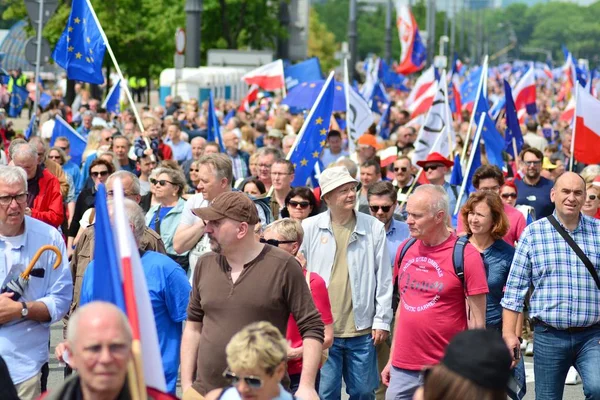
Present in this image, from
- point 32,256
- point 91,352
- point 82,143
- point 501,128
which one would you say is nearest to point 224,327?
point 32,256

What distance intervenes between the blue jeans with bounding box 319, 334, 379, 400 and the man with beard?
4.65m

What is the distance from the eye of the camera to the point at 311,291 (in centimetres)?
650

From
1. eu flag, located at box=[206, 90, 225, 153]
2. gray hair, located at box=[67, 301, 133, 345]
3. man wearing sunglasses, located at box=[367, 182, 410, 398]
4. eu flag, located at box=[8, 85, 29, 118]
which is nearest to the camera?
gray hair, located at box=[67, 301, 133, 345]

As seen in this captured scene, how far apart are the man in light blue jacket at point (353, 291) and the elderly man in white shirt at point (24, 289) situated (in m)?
1.75

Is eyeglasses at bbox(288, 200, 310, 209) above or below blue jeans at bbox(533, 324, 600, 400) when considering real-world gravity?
above

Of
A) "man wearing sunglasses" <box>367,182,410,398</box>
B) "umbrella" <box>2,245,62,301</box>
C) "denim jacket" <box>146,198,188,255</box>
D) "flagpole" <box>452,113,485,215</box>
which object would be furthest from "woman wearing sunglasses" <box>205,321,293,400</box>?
"flagpole" <box>452,113,485,215</box>

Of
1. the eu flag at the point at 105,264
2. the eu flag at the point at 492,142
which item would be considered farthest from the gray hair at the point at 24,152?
the eu flag at the point at 492,142

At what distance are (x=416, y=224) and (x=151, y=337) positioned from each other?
2539mm

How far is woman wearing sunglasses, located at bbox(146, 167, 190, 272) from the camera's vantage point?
357 inches

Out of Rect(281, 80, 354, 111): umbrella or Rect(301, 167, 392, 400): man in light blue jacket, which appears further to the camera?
Rect(281, 80, 354, 111): umbrella

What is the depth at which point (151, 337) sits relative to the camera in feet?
14.5

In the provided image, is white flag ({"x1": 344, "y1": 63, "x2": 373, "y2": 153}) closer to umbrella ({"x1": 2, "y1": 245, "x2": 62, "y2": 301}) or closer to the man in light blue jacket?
the man in light blue jacket

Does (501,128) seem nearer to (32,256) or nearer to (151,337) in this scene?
(32,256)

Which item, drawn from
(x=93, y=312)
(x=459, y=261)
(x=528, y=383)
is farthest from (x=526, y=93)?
(x=93, y=312)
